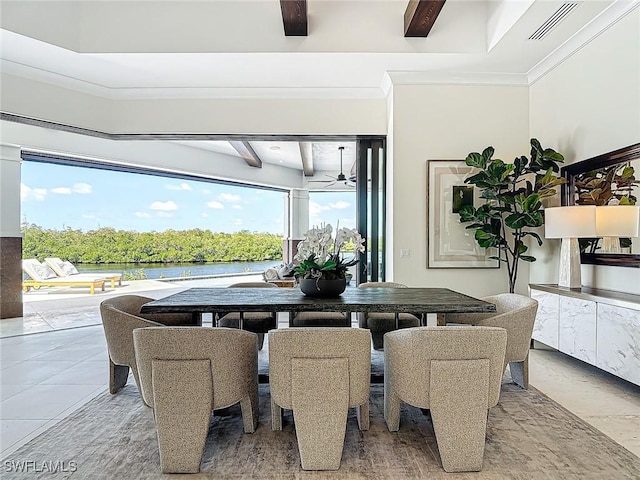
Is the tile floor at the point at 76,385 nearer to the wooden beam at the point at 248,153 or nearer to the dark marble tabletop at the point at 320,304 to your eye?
the dark marble tabletop at the point at 320,304

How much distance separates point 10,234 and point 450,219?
242 inches

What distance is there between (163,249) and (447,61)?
8761 millimetres

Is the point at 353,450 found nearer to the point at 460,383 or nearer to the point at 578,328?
the point at 460,383

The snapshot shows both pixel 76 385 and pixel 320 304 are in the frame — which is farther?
pixel 76 385

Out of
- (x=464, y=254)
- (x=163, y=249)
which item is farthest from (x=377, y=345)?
(x=163, y=249)

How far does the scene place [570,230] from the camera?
12.3 feet

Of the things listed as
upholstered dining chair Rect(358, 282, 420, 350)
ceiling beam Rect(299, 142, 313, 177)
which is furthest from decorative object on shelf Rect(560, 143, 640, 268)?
ceiling beam Rect(299, 142, 313, 177)

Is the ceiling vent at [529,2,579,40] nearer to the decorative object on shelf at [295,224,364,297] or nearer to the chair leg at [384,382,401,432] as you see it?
the decorative object on shelf at [295,224,364,297]

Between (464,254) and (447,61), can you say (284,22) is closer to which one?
(447,61)

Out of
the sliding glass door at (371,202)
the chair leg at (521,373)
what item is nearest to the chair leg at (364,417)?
the chair leg at (521,373)

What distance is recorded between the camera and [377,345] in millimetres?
3682

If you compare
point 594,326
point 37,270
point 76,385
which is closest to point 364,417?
point 594,326

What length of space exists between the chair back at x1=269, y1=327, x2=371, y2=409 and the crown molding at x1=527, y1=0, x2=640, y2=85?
3.35 m

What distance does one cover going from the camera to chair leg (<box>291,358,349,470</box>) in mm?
2119
